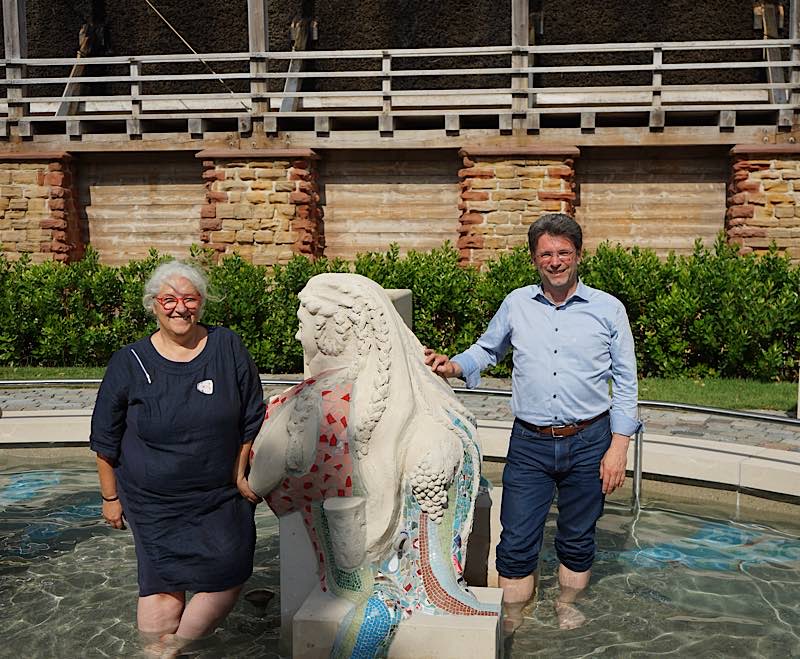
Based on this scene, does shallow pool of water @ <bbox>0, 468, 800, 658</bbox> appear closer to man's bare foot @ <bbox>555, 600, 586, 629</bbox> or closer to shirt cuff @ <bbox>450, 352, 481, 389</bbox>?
man's bare foot @ <bbox>555, 600, 586, 629</bbox>

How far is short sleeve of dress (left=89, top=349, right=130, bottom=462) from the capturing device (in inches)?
126

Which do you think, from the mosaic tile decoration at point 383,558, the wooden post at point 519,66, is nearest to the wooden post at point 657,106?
the wooden post at point 519,66

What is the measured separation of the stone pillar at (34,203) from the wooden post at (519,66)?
8.11m

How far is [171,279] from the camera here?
10.7ft

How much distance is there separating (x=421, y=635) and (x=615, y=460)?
1107 millimetres

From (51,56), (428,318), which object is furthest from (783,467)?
(51,56)

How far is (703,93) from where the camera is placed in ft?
58.0

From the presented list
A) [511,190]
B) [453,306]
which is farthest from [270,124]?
[453,306]

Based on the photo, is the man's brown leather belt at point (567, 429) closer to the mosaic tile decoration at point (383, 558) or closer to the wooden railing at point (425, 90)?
the mosaic tile decoration at point (383, 558)

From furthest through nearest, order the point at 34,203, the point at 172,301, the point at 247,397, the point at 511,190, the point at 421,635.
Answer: the point at 34,203 < the point at 511,190 < the point at 247,397 < the point at 172,301 < the point at 421,635

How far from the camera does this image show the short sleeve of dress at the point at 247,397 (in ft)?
11.0

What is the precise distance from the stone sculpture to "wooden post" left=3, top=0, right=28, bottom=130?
50.1 feet

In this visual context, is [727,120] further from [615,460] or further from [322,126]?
[615,460]

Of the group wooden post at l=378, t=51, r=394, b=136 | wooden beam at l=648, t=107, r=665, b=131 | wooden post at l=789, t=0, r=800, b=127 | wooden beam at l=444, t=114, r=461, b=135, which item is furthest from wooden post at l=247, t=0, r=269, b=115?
wooden post at l=789, t=0, r=800, b=127
